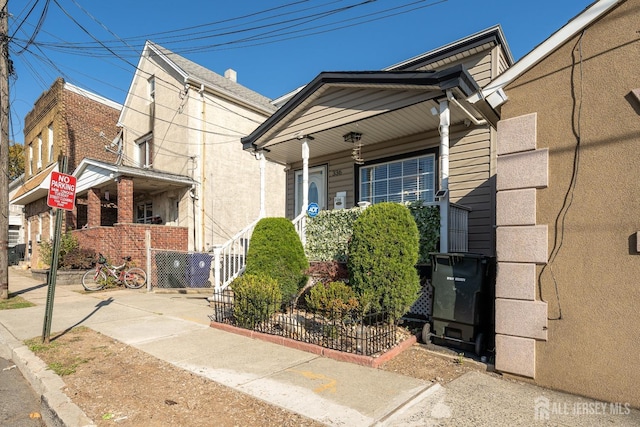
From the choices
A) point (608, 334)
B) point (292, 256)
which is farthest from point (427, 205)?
point (608, 334)

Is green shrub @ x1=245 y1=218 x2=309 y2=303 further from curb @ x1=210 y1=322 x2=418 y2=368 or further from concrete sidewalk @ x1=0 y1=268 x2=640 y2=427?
concrete sidewalk @ x1=0 y1=268 x2=640 y2=427

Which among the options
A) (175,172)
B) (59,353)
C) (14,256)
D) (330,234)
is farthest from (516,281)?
(14,256)

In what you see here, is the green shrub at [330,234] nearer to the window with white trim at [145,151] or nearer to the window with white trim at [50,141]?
the window with white trim at [145,151]

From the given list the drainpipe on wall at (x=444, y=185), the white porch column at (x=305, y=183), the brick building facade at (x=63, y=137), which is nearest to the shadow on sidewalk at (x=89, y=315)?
the white porch column at (x=305, y=183)

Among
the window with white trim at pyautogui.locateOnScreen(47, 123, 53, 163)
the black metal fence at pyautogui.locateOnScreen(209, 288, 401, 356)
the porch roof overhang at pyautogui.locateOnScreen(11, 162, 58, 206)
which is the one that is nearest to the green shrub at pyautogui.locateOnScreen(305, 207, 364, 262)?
the black metal fence at pyautogui.locateOnScreen(209, 288, 401, 356)

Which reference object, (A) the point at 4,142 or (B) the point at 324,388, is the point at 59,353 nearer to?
(B) the point at 324,388

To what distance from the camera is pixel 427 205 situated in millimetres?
6582

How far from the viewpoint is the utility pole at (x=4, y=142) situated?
31.9ft

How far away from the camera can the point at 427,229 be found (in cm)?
653

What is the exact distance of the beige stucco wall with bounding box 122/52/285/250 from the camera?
1397 centimetres

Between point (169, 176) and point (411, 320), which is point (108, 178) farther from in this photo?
point (411, 320)

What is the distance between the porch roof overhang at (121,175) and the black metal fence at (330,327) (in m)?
7.62

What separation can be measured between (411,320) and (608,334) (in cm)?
297

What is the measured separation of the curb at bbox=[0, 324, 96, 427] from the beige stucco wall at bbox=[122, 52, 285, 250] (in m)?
8.38
